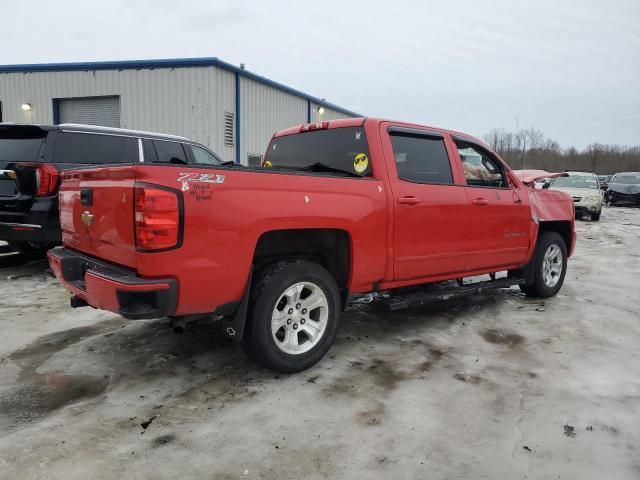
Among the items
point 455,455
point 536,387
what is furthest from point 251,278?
point 536,387

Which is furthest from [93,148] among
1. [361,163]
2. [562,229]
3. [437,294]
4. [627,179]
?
[627,179]

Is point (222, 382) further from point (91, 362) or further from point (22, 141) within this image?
point (22, 141)

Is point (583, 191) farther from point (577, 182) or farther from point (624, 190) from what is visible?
point (624, 190)

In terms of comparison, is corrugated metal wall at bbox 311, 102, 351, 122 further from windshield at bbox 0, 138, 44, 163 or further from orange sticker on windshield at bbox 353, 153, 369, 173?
orange sticker on windshield at bbox 353, 153, 369, 173

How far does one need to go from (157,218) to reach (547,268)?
4.84 m

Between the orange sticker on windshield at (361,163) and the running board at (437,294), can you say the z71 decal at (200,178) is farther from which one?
the running board at (437,294)

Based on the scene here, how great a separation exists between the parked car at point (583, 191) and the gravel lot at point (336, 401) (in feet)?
43.4

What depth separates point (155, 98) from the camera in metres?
14.4

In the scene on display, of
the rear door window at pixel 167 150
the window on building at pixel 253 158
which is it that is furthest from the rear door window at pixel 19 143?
the window on building at pixel 253 158

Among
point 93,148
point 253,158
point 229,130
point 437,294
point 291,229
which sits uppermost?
point 229,130

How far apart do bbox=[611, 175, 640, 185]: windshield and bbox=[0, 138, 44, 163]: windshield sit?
26.8m

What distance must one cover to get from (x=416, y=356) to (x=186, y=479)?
2142 millimetres

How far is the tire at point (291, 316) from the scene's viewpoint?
10.6 feet

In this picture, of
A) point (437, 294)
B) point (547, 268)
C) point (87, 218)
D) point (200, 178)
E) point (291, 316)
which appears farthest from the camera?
point (547, 268)
